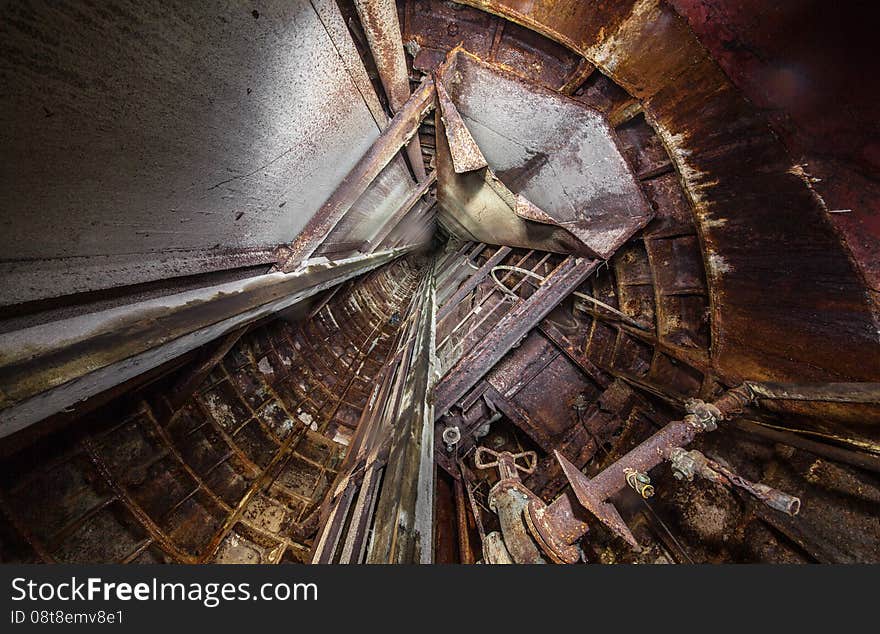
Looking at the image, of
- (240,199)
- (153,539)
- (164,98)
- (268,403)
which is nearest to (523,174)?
(240,199)

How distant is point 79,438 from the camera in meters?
2.66

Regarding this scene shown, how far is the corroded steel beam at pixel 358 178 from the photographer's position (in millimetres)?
2732

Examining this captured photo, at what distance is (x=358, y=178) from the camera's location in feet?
9.22

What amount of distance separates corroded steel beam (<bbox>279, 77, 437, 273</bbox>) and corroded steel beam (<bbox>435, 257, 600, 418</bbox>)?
1.92 metres

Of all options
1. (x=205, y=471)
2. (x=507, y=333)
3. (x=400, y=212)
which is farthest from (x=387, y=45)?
(x=205, y=471)

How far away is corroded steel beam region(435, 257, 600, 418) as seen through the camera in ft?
10.7

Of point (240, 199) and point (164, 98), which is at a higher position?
point (164, 98)

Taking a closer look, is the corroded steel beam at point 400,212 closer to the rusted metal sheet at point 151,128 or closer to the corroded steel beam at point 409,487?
the rusted metal sheet at point 151,128

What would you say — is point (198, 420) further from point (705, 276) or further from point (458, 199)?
point (705, 276)

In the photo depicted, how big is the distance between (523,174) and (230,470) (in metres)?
4.89

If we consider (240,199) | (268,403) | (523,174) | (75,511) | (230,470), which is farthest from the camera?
(268,403)

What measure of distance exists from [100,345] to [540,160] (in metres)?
3.52

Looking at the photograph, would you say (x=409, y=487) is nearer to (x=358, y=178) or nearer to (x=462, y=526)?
(x=462, y=526)

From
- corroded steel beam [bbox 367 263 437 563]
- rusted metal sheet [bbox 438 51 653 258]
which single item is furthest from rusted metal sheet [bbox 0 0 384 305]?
corroded steel beam [bbox 367 263 437 563]
